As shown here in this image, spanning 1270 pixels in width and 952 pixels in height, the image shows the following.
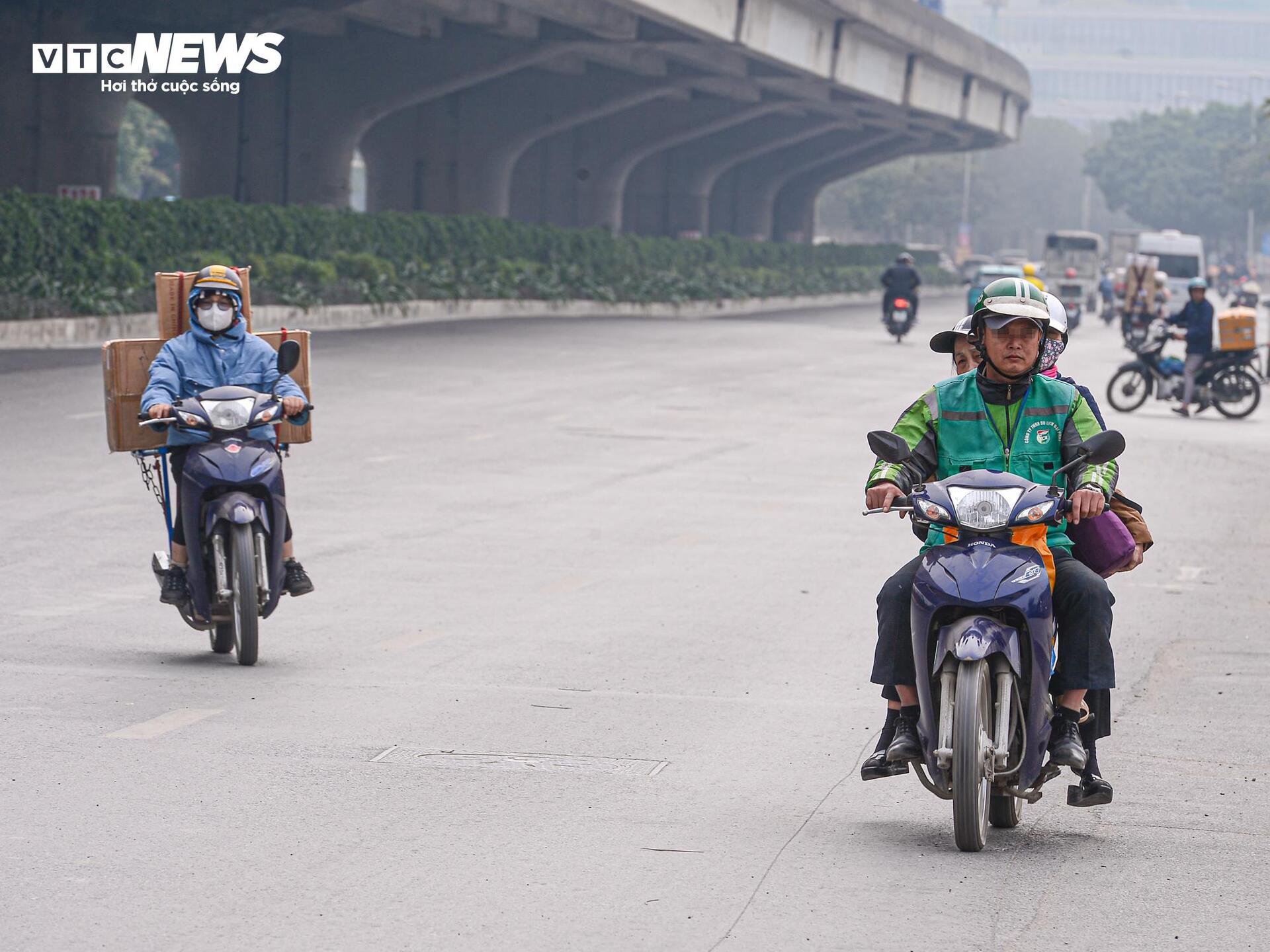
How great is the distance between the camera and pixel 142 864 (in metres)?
5.99

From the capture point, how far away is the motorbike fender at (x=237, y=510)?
9.30m

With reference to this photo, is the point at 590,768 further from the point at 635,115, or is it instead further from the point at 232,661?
the point at 635,115

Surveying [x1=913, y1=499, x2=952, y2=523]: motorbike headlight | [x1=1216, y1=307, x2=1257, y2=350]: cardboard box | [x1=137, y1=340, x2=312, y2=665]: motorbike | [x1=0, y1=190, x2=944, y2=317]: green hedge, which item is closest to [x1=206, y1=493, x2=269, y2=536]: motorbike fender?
[x1=137, y1=340, x2=312, y2=665]: motorbike

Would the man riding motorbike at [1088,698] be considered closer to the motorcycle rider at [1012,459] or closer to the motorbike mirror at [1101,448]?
the motorcycle rider at [1012,459]

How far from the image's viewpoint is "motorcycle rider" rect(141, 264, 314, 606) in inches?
379

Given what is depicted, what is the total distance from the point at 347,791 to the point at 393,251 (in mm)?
33992

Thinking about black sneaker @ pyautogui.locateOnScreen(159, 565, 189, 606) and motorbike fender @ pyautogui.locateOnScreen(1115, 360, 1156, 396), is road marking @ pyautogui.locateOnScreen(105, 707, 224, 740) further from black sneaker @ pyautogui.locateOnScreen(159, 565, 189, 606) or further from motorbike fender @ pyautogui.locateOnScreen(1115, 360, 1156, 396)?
motorbike fender @ pyautogui.locateOnScreen(1115, 360, 1156, 396)

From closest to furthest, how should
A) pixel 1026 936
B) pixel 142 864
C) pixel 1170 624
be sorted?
pixel 1026 936
pixel 142 864
pixel 1170 624

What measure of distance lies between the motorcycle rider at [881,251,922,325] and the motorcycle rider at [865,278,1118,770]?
115 ft

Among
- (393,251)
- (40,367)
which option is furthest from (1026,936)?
(393,251)

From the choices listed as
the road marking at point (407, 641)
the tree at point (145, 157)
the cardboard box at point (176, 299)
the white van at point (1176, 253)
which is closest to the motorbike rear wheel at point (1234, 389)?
the road marking at point (407, 641)

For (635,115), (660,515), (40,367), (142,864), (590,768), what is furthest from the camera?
(635,115)

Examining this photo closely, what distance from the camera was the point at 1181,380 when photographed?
27.3 m

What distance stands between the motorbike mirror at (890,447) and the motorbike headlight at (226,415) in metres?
3.87
